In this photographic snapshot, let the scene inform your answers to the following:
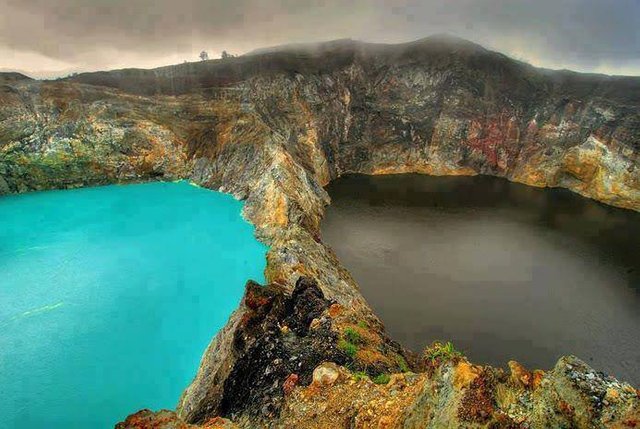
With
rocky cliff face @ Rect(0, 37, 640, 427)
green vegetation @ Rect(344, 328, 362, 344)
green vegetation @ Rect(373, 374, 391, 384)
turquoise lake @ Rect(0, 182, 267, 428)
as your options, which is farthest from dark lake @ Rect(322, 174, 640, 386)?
green vegetation @ Rect(373, 374, 391, 384)

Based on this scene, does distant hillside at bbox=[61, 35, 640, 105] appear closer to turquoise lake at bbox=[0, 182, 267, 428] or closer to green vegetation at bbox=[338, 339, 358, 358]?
turquoise lake at bbox=[0, 182, 267, 428]

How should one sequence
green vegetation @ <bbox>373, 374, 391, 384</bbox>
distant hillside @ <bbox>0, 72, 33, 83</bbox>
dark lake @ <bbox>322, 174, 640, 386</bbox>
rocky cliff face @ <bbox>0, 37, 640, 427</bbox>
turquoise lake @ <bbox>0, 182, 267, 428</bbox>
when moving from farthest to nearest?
distant hillside @ <bbox>0, 72, 33, 83</bbox>, dark lake @ <bbox>322, 174, 640, 386</bbox>, turquoise lake @ <bbox>0, 182, 267, 428</bbox>, green vegetation @ <bbox>373, 374, 391, 384</bbox>, rocky cliff face @ <bbox>0, 37, 640, 427</bbox>

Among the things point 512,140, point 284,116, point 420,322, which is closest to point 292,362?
point 420,322

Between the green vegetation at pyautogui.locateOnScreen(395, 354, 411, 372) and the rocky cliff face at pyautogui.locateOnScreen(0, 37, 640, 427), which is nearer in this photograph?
the rocky cliff face at pyautogui.locateOnScreen(0, 37, 640, 427)

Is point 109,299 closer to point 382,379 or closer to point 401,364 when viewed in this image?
point 401,364

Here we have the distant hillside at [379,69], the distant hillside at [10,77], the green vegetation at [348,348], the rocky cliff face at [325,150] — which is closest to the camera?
the rocky cliff face at [325,150]

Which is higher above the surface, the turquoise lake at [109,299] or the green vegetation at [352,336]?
the green vegetation at [352,336]

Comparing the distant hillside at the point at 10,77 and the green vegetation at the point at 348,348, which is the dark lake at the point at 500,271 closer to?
the green vegetation at the point at 348,348

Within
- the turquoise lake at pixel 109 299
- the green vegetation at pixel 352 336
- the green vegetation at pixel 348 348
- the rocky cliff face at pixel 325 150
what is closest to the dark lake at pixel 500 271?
the rocky cliff face at pixel 325 150
